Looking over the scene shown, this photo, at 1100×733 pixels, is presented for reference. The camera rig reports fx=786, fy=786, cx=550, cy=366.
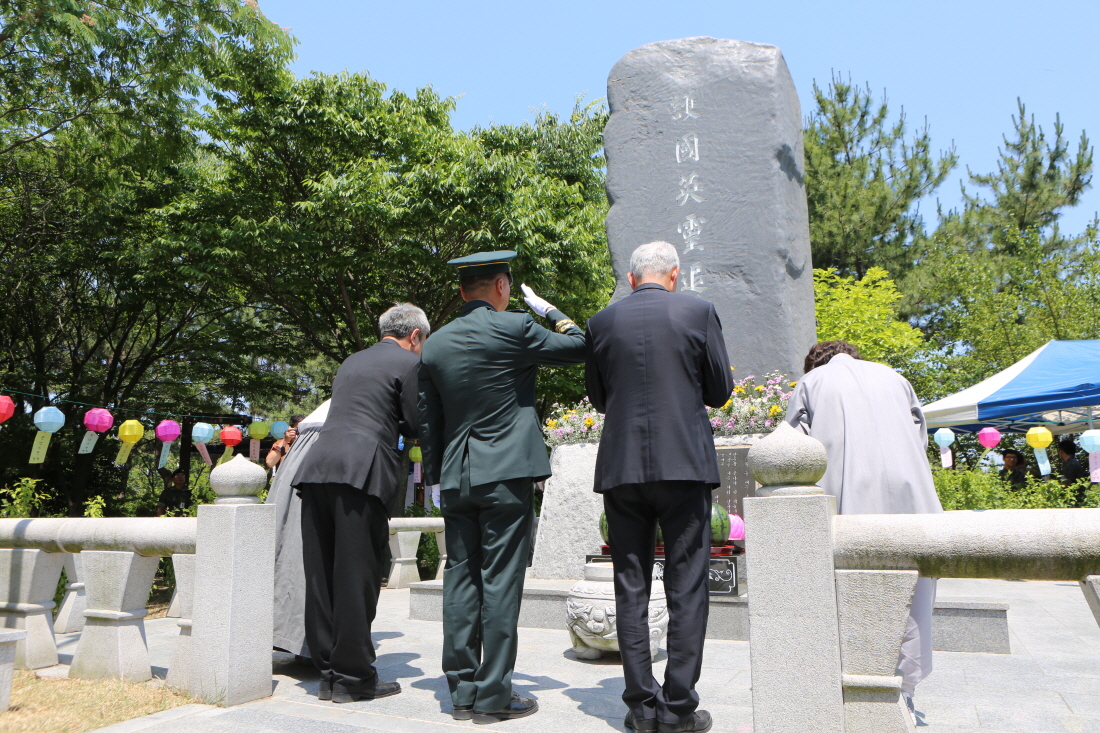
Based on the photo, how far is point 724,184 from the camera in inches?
288

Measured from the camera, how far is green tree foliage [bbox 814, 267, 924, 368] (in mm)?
15883

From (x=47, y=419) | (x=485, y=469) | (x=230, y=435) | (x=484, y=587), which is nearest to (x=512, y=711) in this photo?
(x=484, y=587)

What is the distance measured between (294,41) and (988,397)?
987 cm

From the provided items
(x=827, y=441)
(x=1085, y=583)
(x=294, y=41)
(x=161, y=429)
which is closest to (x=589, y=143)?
(x=294, y=41)

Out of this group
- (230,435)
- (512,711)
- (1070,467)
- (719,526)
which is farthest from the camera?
(1070,467)

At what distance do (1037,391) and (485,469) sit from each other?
8.78m

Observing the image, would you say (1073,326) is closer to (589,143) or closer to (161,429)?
(589,143)

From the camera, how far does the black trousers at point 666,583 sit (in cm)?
266

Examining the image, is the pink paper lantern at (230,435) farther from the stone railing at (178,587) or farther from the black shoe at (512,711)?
the black shoe at (512,711)

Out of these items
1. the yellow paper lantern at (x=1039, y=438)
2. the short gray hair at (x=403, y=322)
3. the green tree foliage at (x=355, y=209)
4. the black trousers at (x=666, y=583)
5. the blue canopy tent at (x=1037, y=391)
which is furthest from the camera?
the green tree foliage at (x=355, y=209)

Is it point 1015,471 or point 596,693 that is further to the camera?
point 1015,471

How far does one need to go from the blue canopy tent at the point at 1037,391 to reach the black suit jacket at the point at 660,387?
8.07 metres

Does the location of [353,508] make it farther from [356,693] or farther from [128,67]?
[128,67]

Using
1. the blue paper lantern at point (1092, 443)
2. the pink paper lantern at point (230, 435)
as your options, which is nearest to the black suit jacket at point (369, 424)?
the pink paper lantern at point (230, 435)
